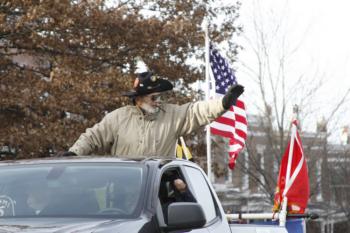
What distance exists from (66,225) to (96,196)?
69 cm

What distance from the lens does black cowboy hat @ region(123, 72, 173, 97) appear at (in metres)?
7.49

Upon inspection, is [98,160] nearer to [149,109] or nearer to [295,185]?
[149,109]

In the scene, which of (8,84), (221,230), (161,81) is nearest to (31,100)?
(8,84)

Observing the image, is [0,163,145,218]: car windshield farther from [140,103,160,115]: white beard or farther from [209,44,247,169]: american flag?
[209,44,247,169]: american flag

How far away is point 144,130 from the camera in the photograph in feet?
24.0

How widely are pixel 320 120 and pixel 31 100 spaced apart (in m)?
14.2

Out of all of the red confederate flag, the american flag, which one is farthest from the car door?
the american flag

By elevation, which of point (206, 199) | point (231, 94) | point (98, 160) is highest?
point (231, 94)

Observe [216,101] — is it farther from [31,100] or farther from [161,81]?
[31,100]

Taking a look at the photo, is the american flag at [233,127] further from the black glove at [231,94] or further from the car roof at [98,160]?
the car roof at [98,160]

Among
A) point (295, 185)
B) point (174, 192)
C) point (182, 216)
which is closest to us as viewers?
point (182, 216)

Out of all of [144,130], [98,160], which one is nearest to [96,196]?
[98,160]

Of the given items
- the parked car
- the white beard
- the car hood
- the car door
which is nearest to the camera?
the car hood

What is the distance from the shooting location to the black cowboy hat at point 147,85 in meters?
7.49
